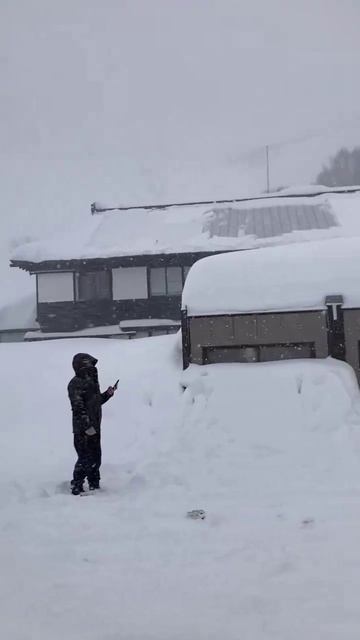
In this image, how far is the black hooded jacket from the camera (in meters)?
6.03

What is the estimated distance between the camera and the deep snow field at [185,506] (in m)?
3.12

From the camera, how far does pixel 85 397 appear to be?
6148 mm

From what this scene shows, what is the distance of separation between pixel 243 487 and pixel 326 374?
2.85 m

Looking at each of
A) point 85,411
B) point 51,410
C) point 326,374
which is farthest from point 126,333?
point 85,411

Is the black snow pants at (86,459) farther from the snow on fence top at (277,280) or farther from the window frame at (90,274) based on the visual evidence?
the window frame at (90,274)

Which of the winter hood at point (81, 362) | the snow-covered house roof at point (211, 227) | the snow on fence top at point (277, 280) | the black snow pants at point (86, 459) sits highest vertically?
the snow-covered house roof at point (211, 227)

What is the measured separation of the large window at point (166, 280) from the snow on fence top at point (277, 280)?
36.9 ft

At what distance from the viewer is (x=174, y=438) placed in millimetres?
7566

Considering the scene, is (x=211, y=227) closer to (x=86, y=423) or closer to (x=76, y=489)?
(x=86, y=423)

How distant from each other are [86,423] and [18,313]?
42.8 meters

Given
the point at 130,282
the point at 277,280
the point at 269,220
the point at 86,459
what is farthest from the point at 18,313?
the point at 86,459

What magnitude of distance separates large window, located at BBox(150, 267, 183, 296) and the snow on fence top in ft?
36.9

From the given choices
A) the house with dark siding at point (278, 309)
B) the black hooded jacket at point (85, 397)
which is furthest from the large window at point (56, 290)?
the black hooded jacket at point (85, 397)

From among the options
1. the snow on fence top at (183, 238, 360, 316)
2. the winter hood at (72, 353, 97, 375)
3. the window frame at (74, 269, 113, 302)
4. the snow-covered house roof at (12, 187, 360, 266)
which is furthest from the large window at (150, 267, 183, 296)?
the winter hood at (72, 353, 97, 375)
